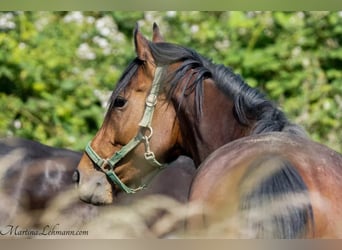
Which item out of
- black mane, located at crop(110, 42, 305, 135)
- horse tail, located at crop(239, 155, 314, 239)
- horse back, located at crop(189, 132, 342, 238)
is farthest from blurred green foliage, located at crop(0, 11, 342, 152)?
horse tail, located at crop(239, 155, 314, 239)

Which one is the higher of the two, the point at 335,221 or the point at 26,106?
the point at 335,221

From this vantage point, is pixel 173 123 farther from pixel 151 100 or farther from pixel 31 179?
pixel 31 179

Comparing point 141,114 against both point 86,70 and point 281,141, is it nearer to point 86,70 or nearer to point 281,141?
point 281,141

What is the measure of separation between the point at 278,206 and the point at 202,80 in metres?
0.81

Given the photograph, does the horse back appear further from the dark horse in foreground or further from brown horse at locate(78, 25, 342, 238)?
the dark horse in foreground

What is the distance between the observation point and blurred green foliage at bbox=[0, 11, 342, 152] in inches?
202

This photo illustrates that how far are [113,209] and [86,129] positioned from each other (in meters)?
1.75

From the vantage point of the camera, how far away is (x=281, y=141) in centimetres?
217

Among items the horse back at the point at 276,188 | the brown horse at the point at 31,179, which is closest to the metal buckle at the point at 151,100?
the horse back at the point at 276,188

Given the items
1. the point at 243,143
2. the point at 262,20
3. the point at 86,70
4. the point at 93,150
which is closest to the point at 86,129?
the point at 86,70

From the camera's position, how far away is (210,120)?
2707mm

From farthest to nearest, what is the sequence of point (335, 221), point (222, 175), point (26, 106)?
point (26, 106) < point (222, 175) < point (335, 221)

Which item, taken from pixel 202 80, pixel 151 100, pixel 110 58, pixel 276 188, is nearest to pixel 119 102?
pixel 151 100

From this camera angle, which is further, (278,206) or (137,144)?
(137,144)
